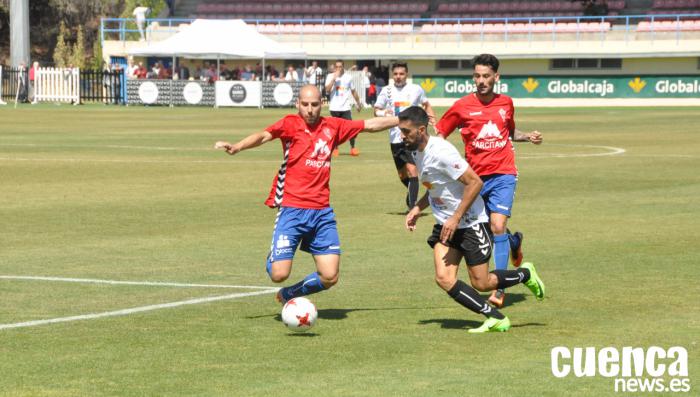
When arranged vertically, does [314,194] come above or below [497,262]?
above

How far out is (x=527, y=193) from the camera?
67.5ft

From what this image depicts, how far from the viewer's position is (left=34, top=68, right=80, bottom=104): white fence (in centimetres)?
6379

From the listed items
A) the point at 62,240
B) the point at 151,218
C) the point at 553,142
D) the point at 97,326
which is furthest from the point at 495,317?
the point at 553,142

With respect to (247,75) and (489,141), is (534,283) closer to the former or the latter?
(489,141)

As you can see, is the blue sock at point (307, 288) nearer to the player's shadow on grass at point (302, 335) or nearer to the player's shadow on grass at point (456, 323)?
the player's shadow on grass at point (302, 335)

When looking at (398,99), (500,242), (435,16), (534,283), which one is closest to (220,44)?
(435,16)

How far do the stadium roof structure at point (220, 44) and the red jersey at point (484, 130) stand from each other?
46.0 metres

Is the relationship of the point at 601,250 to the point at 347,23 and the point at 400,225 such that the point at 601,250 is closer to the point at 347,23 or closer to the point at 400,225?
the point at 400,225

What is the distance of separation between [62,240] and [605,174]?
12.4 m

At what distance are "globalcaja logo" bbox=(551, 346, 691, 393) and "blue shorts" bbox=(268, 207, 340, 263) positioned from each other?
223 cm

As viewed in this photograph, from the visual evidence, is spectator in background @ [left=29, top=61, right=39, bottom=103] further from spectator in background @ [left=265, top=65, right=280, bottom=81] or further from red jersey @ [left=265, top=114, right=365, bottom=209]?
red jersey @ [left=265, top=114, right=365, bottom=209]

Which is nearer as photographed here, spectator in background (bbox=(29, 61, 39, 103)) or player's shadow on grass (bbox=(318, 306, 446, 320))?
player's shadow on grass (bbox=(318, 306, 446, 320))

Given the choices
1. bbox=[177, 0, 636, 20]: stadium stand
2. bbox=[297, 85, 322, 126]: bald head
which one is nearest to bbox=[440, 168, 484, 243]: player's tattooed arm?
bbox=[297, 85, 322, 126]: bald head

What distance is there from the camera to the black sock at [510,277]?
9.90 meters
